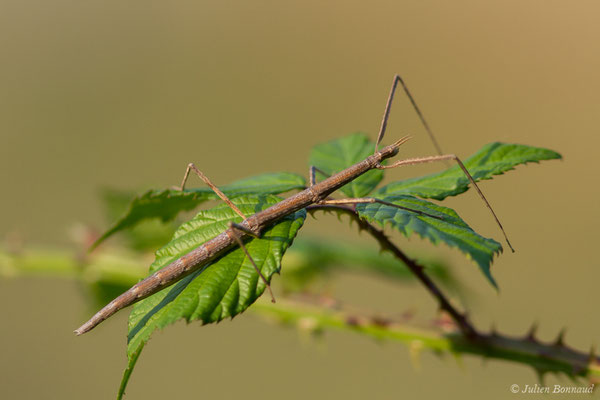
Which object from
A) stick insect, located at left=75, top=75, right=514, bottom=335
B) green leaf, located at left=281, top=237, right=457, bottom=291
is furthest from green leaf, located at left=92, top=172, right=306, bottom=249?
green leaf, located at left=281, top=237, right=457, bottom=291

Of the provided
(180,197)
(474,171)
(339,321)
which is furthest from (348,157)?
(180,197)

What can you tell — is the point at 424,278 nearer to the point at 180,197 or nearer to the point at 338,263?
the point at 180,197

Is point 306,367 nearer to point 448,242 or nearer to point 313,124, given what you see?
point 448,242

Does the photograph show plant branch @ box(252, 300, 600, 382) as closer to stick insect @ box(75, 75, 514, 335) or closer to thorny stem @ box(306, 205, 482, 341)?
thorny stem @ box(306, 205, 482, 341)

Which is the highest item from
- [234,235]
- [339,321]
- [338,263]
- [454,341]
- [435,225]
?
[234,235]

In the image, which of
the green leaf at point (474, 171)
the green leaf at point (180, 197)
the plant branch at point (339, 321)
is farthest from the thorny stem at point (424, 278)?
the green leaf at point (180, 197)

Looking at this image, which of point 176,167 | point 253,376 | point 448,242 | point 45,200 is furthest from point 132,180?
point 448,242
